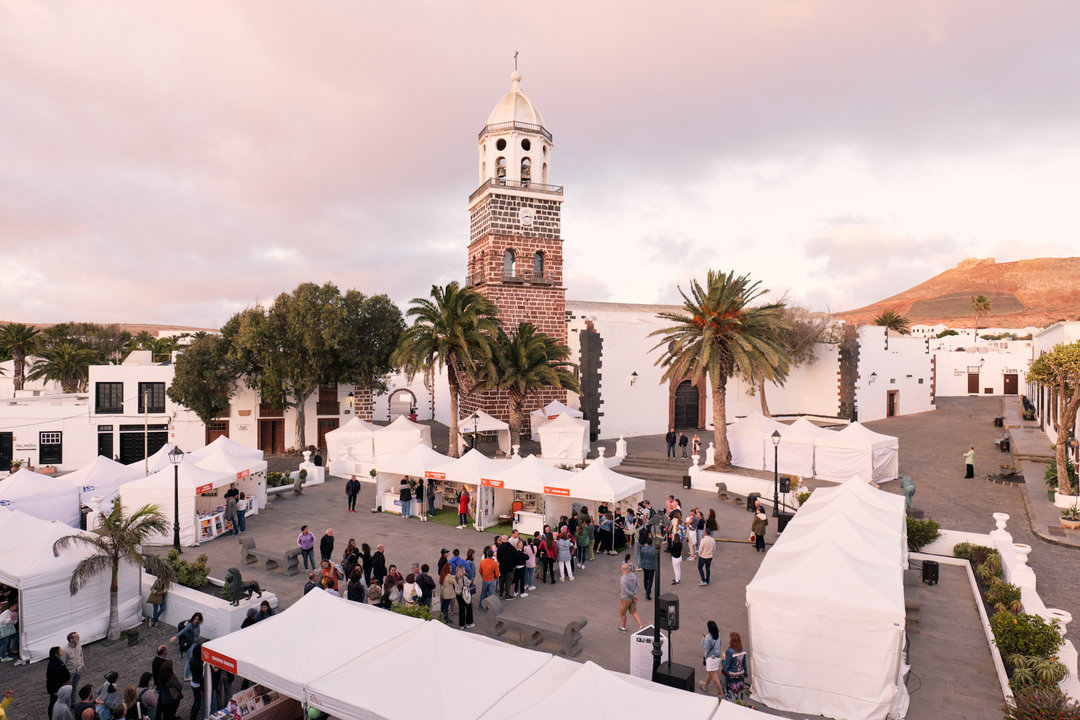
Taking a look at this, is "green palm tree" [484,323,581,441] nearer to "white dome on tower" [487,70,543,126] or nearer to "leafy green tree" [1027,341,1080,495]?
"white dome on tower" [487,70,543,126]

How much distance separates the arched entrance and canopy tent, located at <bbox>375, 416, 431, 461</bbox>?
1877 cm

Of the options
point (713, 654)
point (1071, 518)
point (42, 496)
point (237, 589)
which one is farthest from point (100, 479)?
point (1071, 518)

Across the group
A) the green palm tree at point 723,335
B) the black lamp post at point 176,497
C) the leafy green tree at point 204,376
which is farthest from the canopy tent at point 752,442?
the leafy green tree at point 204,376

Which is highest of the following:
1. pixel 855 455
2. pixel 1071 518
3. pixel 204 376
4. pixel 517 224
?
pixel 517 224

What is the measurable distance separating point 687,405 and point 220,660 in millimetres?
35440

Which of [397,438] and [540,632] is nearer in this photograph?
[540,632]

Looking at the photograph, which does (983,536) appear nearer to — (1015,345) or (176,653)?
(176,653)

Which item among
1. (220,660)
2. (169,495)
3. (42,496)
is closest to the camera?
(220,660)

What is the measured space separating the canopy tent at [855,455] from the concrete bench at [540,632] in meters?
17.6

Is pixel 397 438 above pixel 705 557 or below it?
above

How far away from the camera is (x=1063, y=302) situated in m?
156

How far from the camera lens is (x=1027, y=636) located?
34.8 ft

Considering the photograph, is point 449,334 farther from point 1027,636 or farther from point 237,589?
point 1027,636

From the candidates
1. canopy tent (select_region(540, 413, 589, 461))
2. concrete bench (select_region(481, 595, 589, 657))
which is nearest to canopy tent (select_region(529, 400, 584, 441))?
canopy tent (select_region(540, 413, 589, 461))
